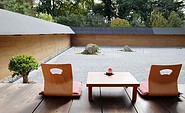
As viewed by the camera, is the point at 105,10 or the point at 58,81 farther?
the point at 105,10

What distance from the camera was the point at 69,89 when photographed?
2.56 meters

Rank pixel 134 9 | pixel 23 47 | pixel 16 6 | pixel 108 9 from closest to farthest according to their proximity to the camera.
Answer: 1. pixel 23 47
2. pixel 16 6
3. pixel 134 9
4. pixel 108 9

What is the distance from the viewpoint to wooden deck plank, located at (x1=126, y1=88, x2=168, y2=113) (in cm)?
218

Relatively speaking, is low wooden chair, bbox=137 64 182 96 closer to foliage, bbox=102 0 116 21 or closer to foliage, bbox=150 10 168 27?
foliage, bbox=150 10 168 27

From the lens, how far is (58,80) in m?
2.51

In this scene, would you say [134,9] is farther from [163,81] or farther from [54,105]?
[54,105]

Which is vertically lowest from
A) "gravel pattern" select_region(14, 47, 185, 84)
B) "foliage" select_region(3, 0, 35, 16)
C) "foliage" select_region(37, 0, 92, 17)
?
"gravel pattern" select_region(14, 47, 185, 84)

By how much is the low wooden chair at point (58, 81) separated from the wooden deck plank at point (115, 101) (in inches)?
16.8

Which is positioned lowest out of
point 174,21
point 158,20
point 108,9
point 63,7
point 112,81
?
point 112,81

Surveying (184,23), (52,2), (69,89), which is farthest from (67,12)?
(69,89)

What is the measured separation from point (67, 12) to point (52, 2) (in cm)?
236

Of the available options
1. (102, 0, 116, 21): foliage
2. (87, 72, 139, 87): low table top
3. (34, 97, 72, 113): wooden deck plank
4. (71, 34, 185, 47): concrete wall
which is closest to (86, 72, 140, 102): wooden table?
(87, 72, 139, 87): low table top

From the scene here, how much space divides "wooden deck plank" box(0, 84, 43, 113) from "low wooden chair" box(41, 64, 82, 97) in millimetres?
215

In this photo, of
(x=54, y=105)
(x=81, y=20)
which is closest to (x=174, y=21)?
(x=81, y=20)
